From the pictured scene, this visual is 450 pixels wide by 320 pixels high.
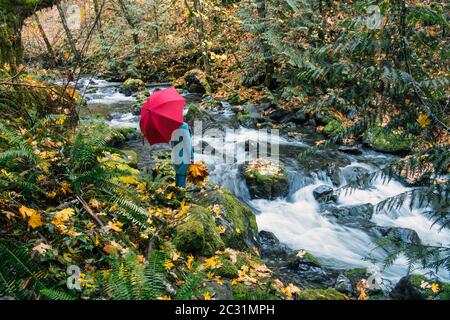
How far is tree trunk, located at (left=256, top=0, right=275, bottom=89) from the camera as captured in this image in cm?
1633

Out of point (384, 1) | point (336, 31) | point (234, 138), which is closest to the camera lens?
point (384, 1)

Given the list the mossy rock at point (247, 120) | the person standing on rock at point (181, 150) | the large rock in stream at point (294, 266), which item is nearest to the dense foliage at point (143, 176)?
the person standing on rock at point (181, 150)

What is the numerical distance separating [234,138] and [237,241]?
7614 mm

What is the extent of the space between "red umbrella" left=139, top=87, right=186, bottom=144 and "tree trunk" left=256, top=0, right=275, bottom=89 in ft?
37.1

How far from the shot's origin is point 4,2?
6410mm

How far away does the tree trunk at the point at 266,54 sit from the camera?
1633 centimetres

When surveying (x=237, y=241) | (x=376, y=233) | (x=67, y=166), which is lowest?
(x=376, y=233)

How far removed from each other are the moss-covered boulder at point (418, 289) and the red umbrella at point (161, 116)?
441cm

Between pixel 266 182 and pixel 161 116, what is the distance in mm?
4809

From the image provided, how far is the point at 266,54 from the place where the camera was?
645 inches

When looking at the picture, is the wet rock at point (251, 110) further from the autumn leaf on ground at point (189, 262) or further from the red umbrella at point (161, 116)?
the autumn leaf on ground at point (189, 262)

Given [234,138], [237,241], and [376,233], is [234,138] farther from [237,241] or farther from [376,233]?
[237,241]

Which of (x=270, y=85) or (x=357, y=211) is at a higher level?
(x=270, y=85)

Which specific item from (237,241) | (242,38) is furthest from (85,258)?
(242,38)
